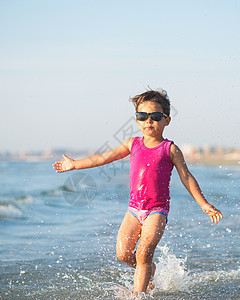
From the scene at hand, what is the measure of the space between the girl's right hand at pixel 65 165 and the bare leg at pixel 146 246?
900 mm

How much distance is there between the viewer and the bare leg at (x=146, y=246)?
3.88 m

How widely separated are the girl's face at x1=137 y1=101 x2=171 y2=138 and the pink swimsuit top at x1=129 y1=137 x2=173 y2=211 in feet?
0.45

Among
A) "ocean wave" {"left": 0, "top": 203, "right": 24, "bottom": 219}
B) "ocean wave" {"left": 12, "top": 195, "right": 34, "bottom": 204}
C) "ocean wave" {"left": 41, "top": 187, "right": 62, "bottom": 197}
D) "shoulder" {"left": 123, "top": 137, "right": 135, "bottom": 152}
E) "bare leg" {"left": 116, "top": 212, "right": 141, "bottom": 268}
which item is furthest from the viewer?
"ocean wave" {"left": 41, "top": 187, "right": 62, "bottom": 197}

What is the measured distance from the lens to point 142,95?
167 inches

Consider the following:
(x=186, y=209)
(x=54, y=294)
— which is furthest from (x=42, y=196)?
(x=54, y=294)

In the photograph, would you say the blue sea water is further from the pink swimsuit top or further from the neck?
the neck

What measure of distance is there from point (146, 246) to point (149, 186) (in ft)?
Result: 1.65

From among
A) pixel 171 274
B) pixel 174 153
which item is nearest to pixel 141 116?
pixel 174 153

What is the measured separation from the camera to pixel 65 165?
4.39 metres

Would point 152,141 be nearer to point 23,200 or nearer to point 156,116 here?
point 156,116

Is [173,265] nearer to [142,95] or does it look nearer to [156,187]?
[156,187]

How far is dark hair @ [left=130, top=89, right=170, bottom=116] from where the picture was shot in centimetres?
417

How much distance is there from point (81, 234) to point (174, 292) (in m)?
2.96

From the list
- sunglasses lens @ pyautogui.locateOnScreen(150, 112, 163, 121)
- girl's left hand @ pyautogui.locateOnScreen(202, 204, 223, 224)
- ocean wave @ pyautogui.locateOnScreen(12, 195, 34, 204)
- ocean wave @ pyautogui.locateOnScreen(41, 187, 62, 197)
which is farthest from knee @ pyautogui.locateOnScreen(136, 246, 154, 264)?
ocean wave @ pyautogui.locateOnScreen(41, 187, 62, 197)
